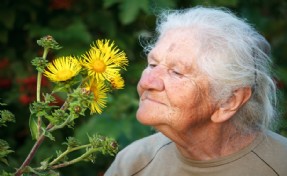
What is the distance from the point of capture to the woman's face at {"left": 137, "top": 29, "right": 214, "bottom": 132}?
1331 mm

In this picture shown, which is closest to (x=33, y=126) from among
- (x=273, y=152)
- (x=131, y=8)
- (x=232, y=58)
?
(x=232, y=58)

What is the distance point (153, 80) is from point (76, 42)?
110 centimetres

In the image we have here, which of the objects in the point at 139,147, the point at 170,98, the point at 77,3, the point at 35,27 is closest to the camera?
the point at 170,98

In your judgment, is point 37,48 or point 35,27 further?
point 37,48

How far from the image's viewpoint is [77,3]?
260 centimetres

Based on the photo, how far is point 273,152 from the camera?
1.48 m

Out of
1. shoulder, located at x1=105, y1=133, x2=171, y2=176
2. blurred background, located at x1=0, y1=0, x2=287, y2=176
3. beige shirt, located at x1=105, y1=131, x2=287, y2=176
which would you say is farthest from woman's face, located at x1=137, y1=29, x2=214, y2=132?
blurred background, located at x1=0, y1=0, x2=287, y2=176

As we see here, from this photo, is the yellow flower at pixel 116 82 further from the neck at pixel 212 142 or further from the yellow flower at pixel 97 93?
the neck at pixel 212 142

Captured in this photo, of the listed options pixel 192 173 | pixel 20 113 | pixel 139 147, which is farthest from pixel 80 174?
pixel 192 173

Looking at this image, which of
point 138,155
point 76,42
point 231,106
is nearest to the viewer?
point 231,106

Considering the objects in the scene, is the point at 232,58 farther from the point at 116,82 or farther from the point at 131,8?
the point at 131,8

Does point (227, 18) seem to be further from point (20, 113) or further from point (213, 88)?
point (20, 113)

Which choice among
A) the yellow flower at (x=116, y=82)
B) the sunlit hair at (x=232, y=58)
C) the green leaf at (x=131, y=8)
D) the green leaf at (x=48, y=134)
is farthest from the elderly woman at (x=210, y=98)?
the green leaf at (x=131, y=8)

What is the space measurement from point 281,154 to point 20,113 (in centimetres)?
149
